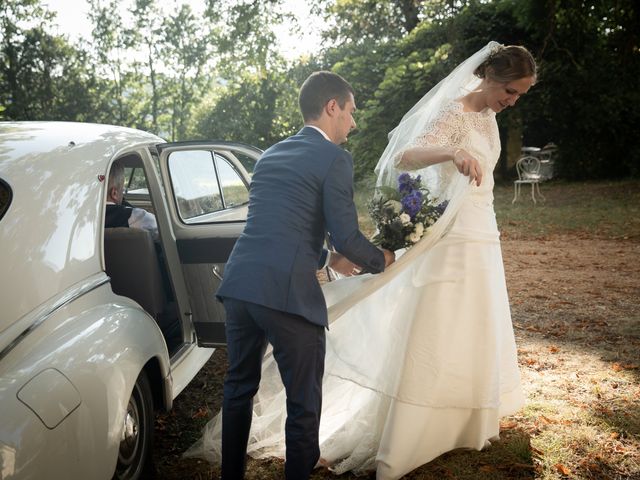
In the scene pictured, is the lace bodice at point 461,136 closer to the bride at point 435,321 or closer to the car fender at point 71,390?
the bride at point 435,321

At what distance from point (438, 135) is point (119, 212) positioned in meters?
2.28

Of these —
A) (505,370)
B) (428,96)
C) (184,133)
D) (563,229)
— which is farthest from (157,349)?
(184,133)

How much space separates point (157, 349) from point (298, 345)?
0.88 metres

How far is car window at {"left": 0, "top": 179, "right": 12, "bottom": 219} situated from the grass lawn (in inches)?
67.0

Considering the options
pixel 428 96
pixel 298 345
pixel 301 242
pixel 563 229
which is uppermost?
pixel 428 96

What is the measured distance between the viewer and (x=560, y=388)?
4359 mm

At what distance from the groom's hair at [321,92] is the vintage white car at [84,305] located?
114 centimetres

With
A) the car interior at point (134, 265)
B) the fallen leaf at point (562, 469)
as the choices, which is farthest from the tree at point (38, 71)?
the fallen leaf at point (562, 469)

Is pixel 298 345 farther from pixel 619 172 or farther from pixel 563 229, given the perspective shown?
pixel 619 172

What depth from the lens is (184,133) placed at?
35500mm

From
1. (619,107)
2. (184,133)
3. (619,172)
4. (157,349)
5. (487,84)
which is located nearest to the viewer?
(157,349)

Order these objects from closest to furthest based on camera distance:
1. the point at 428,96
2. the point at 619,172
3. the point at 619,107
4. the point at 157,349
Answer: the point at 157,349, the point at 428,96, the point at 619,107, the point at 619,172

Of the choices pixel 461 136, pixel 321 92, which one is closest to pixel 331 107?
pixel 321 92

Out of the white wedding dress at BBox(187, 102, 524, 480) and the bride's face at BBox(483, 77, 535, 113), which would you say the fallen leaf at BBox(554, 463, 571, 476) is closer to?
the white wedding dress at BBox(187, 102, 524, 480)
